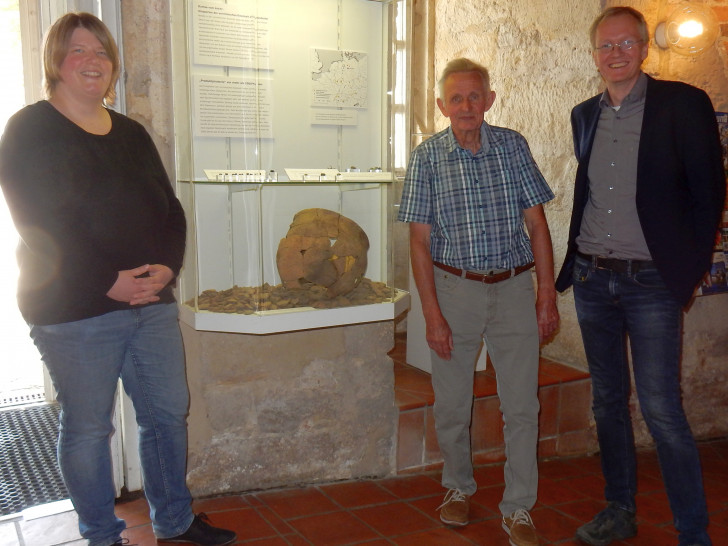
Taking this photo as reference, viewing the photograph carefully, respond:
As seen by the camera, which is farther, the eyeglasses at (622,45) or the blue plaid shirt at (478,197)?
the blue plaid shirt at (478,197)

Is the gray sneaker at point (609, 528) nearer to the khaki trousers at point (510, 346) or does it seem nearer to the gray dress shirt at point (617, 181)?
the khaki trousers at point (510, 346)

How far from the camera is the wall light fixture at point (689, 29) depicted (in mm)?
3178

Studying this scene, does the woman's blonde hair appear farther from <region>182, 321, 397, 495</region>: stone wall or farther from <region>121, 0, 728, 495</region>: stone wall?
<region>182, 321, 397, 495</region>: stone wall

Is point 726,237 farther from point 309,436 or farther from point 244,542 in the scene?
point 244,542

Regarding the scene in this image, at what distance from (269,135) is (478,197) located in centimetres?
80

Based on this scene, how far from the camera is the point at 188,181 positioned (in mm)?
2605

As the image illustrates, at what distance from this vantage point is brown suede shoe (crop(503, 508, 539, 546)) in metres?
2.44

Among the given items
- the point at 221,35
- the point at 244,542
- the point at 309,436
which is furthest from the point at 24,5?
the point at 244,542

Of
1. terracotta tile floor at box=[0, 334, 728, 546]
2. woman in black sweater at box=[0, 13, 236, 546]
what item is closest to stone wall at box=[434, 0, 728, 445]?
terracotta tile floor at box=[0, 334, 728, 546]

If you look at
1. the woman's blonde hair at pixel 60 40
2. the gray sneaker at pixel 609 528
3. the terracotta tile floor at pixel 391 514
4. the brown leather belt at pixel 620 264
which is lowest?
the terracotta tile floor at pixel 391 514

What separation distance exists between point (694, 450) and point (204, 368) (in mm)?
1842

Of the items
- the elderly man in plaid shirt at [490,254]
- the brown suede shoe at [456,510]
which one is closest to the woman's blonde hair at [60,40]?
the elderly man in plaid shirt at [490,254]

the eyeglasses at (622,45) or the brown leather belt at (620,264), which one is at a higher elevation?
the eyeglasses at (622,45)

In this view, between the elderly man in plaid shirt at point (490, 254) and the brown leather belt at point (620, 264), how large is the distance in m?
0.17
